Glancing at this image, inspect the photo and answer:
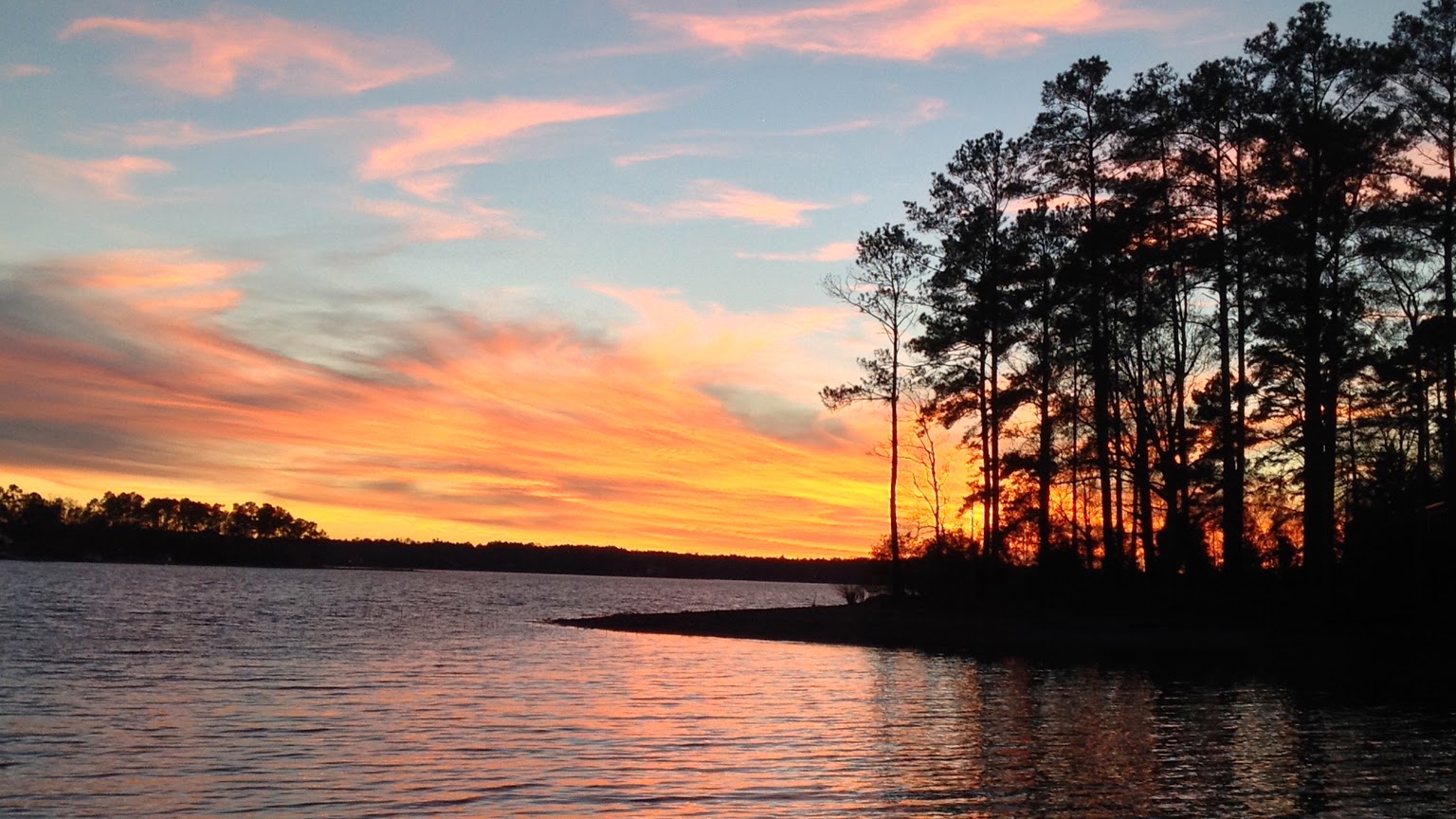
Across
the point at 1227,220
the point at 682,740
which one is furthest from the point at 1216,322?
the point at 682,740

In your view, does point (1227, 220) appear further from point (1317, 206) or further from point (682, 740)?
point (682, 740)

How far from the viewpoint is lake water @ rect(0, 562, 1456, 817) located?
1338 centimetres

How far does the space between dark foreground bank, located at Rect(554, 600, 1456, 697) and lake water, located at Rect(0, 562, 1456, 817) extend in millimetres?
3112

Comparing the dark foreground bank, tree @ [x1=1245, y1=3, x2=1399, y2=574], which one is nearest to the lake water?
the dark foreground bank

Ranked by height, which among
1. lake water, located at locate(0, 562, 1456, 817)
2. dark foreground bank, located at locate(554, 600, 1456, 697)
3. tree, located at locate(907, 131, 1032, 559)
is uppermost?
tree, located at locate(907, 131, 1032, 559)

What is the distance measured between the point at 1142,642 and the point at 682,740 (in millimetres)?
20416

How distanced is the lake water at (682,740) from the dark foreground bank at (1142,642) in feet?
10.2

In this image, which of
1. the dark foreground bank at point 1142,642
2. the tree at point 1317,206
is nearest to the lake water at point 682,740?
the dark foreground bank at point 1142,642

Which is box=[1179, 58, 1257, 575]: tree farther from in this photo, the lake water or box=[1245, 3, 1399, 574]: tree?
the lake water

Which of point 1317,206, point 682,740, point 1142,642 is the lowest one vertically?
point 682,740

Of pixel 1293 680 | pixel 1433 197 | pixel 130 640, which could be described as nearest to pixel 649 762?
pixel 1293 680

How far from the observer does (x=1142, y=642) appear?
34.4 meters

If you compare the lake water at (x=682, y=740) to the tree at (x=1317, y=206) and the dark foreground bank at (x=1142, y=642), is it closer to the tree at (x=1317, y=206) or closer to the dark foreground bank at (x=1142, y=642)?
the dark foreground bank at (x=1142, y=642)

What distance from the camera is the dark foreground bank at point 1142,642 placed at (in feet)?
93.1
